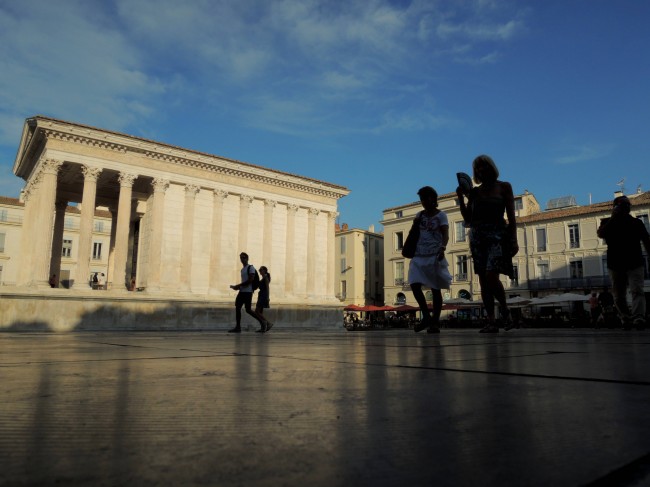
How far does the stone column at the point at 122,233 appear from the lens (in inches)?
884

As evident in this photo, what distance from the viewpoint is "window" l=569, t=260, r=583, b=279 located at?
37.8m

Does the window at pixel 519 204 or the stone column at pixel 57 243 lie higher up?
the window at pixel 519 204

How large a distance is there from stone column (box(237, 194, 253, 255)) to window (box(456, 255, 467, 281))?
23.4 metres

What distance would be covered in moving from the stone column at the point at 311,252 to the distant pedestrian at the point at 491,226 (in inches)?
958

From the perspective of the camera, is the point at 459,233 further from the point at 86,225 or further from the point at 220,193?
the point at 86,225

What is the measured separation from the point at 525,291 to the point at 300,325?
21877 millimetres

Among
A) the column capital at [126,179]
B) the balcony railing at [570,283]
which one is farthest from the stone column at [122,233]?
the balcony railing at [570,283]

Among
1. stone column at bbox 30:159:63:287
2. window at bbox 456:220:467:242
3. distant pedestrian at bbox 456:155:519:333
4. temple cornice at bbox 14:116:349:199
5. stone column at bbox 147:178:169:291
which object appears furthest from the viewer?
window at bbox 456:220:467:242

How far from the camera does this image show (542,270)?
3966cm

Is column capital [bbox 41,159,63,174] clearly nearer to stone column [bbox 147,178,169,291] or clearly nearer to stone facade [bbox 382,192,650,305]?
stone column [bbox 147,178,169,291]

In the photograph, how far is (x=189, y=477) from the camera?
61 centimetres

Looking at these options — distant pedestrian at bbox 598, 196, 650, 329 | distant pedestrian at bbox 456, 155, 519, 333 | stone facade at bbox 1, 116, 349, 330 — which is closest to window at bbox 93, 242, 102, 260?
stone facade at bbox 1, 116, 349, 330

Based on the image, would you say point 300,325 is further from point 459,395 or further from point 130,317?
point 459,395

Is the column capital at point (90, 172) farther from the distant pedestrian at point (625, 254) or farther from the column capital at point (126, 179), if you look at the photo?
the distant pedestrian at point (625, 254)
